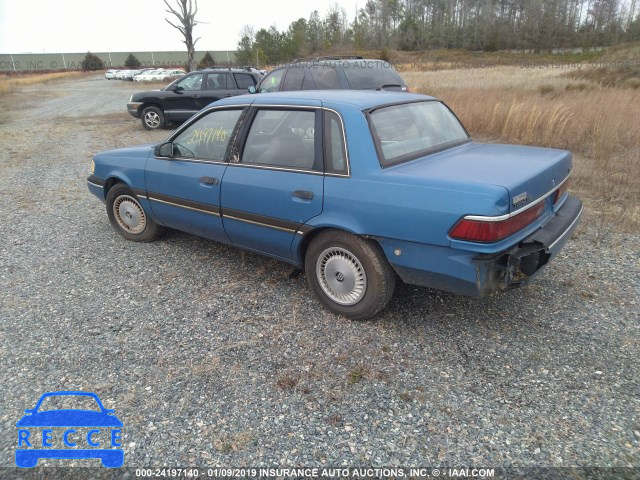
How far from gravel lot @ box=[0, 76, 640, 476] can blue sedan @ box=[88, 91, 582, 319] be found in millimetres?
429

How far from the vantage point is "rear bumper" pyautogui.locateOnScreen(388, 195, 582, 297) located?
9.11 feet

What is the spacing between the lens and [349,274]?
131 inches

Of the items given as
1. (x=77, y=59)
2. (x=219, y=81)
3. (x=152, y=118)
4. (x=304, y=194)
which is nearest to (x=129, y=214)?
(x=304, y=194)

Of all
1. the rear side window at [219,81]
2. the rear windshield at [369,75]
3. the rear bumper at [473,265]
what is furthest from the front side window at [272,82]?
the rear bumper at [473,265]

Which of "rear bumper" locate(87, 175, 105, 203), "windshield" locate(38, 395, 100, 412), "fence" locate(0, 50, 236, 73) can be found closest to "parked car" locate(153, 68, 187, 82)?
"fence" locate(0, 50, 236, 73)

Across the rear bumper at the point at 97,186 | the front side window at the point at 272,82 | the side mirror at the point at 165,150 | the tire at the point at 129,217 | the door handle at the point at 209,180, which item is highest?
the front side window at the point at 272,82

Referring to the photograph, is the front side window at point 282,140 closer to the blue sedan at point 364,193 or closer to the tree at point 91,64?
the blue sedan at point 364,193

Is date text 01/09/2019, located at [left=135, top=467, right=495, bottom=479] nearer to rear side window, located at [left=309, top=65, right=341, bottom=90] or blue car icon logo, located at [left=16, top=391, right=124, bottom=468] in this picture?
blue car icon logo, located at [left=16, top=391, right=124, bottom=468]

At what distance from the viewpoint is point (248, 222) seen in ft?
12.3

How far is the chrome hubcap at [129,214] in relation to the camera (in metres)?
4.93

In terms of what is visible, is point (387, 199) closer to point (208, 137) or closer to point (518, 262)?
point (518, 262)

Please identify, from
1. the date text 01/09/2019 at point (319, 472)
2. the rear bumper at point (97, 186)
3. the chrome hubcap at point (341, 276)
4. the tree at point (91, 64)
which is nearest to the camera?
the date text 01/09/2019 at point (319, 472)

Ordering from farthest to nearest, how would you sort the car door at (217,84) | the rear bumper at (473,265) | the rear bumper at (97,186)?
the car door at (217,84) < the rear bumper at (97,186) < the rear bumper at (473,265)

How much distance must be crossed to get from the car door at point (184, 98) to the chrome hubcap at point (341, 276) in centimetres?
1066
